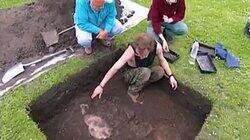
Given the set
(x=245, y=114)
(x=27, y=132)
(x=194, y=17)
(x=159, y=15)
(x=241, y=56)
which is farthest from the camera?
(x=194, y=17)

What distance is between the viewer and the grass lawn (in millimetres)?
5391

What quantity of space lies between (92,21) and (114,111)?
126 centimetres

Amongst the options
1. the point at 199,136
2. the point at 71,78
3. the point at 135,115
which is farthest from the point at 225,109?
the point at 71,78

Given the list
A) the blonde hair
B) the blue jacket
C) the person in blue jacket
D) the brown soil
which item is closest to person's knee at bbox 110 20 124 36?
the person in blue jacket

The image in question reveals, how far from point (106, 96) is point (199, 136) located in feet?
4.47

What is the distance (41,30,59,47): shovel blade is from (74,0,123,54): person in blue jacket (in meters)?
0.47

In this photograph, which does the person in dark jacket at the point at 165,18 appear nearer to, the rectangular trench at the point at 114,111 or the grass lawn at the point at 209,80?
the grass lawn at the point at 209,80

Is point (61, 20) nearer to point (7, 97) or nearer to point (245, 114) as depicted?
point (7, 97)

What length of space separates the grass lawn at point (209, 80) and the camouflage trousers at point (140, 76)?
0.40m

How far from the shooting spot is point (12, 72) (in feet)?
20.1

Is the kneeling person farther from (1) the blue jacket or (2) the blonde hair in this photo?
(1) the blue jacket

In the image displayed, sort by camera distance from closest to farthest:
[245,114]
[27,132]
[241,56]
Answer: [27,132]
[245,114]
[241,56]

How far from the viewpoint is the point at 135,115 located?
5.74m

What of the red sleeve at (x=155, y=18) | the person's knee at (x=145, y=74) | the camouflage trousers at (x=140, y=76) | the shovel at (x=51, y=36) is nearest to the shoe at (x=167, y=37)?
the red sleeve at (x=155, y=18)
